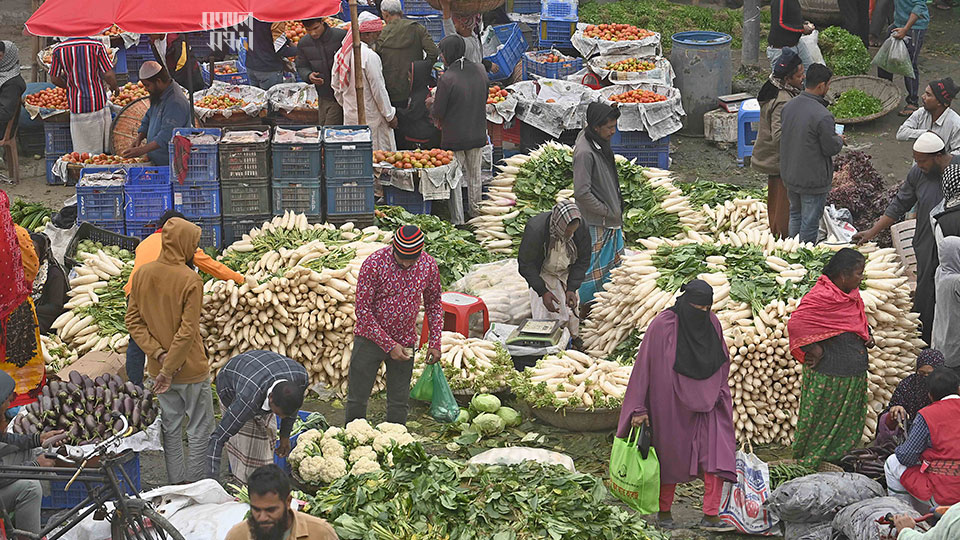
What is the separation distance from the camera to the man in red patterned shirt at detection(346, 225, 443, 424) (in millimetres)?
6969

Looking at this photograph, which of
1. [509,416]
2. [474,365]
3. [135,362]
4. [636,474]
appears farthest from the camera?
[474,365]

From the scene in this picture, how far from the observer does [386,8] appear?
1184 cm

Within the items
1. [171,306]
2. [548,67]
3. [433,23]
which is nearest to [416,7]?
[433,23]

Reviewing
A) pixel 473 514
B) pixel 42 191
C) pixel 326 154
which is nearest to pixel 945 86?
pixel 326 154

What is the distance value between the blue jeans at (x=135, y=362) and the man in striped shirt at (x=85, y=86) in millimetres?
5025

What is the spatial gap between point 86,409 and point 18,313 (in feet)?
3.96

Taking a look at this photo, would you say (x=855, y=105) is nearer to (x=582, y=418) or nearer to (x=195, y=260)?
(x=582, y=418)

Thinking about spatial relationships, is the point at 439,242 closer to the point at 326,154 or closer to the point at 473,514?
the point at 326,154

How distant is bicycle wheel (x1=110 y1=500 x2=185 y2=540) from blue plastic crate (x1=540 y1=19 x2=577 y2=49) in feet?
33.6

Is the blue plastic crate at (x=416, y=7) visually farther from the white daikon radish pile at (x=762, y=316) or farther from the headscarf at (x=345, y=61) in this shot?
the white daikon radish pile at (x=762, y=316)

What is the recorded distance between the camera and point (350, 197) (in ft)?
31.2

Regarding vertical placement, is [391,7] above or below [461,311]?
above

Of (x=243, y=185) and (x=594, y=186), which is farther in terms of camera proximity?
(x=243, y=185)

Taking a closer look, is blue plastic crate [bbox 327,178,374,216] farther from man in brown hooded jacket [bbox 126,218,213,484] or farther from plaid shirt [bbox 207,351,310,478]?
plaid shirt [bbox 207,351,310,478]
